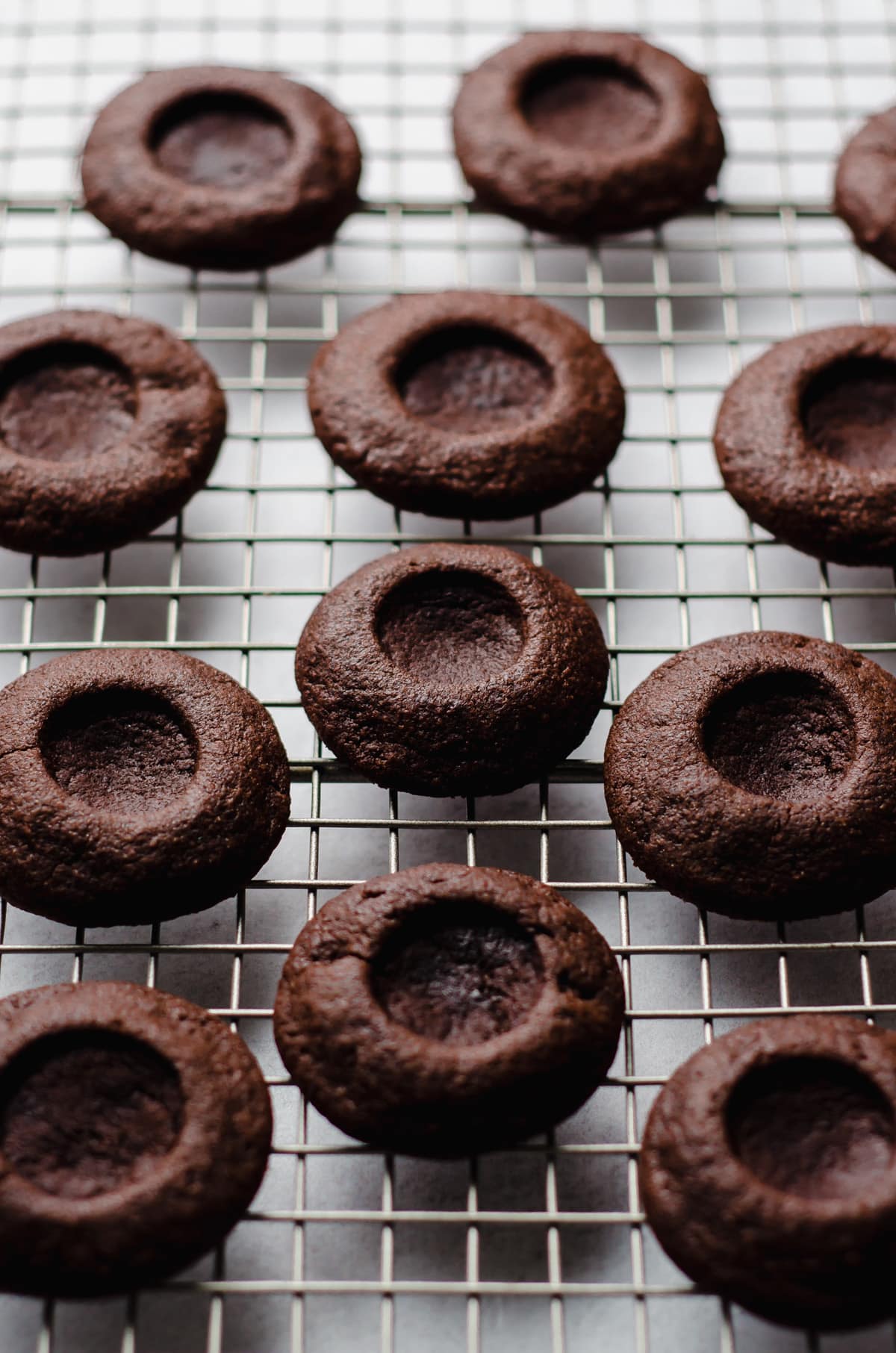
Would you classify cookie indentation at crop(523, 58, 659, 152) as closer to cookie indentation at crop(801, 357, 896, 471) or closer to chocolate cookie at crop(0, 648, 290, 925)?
cookie indentation at crop(801, 357, 896, 471)

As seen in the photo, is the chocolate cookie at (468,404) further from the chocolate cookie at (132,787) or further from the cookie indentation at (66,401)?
the chocolate cookie at (132,787)

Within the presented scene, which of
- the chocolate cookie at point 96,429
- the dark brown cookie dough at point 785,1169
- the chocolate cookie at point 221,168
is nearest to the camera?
the dark brown cookie dough at point 785,1169

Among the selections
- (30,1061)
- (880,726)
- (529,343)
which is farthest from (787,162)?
(30,1061)

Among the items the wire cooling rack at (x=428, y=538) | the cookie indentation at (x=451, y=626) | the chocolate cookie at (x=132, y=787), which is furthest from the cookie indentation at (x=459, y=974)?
the cookie indentation at (x=451, y=626)

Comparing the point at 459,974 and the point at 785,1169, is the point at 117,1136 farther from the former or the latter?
the point at 785,1169

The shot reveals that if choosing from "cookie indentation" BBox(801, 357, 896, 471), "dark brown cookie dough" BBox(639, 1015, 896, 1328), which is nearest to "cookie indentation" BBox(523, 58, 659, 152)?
"cookie indentation" BBox(801, 357, 896, 471)

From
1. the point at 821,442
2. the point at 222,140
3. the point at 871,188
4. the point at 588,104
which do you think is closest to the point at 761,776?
the point at 821,442
